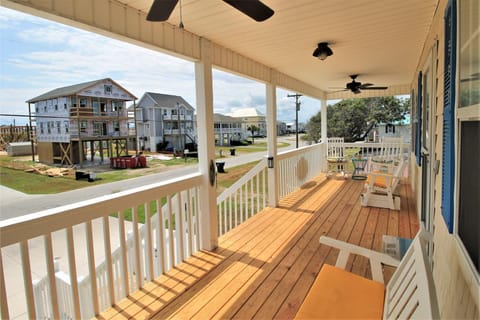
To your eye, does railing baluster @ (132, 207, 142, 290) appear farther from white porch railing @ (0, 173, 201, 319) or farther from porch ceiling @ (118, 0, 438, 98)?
porch ceiling @ (118, 0, 438, 98)

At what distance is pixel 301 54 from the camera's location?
373 centimetres

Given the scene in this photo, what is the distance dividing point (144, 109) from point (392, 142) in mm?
6078

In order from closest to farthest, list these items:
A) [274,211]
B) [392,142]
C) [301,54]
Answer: [301,54] → [274,211] → [392,142]

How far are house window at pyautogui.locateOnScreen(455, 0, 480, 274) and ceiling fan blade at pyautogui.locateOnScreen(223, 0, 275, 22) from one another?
1.03 m

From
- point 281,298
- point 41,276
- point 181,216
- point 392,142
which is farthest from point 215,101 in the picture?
point 392,142

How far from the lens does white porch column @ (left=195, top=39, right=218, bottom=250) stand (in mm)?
2938

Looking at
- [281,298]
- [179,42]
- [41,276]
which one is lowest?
[281,298]

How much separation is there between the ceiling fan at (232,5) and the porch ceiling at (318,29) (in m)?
0.46

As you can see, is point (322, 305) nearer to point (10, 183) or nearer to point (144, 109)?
point (10, 183)

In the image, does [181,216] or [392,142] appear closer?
[181,216]

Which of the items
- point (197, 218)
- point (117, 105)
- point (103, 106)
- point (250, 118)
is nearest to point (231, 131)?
point (250, 118)

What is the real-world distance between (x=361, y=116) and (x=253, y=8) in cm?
1402

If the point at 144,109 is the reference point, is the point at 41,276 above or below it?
below

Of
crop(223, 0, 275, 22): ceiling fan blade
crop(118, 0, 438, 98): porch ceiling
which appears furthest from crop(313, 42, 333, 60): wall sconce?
crop(223, 0, 275, 22): ceiling fan blade
